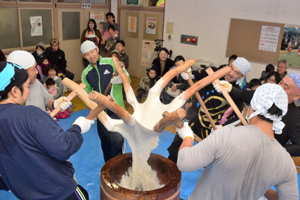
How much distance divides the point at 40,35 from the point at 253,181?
5.05 metres

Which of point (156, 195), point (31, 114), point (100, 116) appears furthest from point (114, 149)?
point (31, 114)

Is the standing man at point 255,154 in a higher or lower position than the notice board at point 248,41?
lower

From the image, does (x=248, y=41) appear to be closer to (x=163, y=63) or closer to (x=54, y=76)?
(x=163, y=63)

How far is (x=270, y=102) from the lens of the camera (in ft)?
4.25

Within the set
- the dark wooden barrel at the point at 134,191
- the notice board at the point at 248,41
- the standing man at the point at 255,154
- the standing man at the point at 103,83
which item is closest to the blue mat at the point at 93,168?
the standing man at the point at 103,83

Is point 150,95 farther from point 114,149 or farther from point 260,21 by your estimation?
point 260,21

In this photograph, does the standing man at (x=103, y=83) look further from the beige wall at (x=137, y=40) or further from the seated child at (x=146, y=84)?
the beige wall at (x=137, y=40)

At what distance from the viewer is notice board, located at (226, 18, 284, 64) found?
4.90m

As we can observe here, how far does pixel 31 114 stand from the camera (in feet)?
4.22

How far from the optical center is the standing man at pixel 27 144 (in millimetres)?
1276

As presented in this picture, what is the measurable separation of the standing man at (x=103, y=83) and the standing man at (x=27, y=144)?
4.10 ft

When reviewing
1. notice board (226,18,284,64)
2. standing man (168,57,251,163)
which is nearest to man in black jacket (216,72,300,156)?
standing man (168,57,251,163)

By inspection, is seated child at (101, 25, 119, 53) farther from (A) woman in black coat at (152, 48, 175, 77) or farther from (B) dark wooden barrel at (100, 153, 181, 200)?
(B) dark wooden barrel at (100, 153, 181, 200)

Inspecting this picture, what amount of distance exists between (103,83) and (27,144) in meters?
1.51
